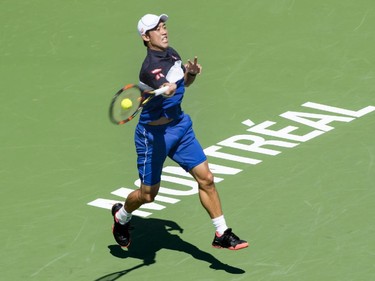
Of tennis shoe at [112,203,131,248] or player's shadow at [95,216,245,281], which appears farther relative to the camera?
tennis shoe at [112,203,131,248]

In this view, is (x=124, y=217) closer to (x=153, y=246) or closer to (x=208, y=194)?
(x=153, y=246)

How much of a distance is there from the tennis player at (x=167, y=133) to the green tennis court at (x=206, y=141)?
2.07 feet

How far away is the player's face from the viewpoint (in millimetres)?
13852

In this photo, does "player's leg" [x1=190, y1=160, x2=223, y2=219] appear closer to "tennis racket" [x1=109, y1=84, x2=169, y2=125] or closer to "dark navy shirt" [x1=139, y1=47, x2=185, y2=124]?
"dark navy shirt" [x1=139, y1=47, x2=185, y2=124]

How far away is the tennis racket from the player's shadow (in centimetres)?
163

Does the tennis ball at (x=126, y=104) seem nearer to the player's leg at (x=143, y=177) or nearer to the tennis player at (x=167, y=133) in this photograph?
the tennis player at (x=167, y=133)

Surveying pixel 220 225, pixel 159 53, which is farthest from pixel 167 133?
pixel 220 225

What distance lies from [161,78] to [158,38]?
522 millimetres

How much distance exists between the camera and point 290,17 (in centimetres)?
2048

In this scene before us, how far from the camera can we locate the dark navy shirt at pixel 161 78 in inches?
536

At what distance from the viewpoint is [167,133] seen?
45.9ft

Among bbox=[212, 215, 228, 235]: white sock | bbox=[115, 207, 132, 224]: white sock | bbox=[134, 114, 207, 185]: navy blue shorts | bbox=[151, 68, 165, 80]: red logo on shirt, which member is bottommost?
bbox=[212, 215, 228, 235]: white sock

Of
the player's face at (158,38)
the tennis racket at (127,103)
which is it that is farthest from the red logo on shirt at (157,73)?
the player's face at (158,38)

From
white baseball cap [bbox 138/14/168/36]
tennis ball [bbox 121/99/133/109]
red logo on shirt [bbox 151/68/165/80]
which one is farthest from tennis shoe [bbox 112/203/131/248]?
white baseball cap [bbox 138/14/168/36]
